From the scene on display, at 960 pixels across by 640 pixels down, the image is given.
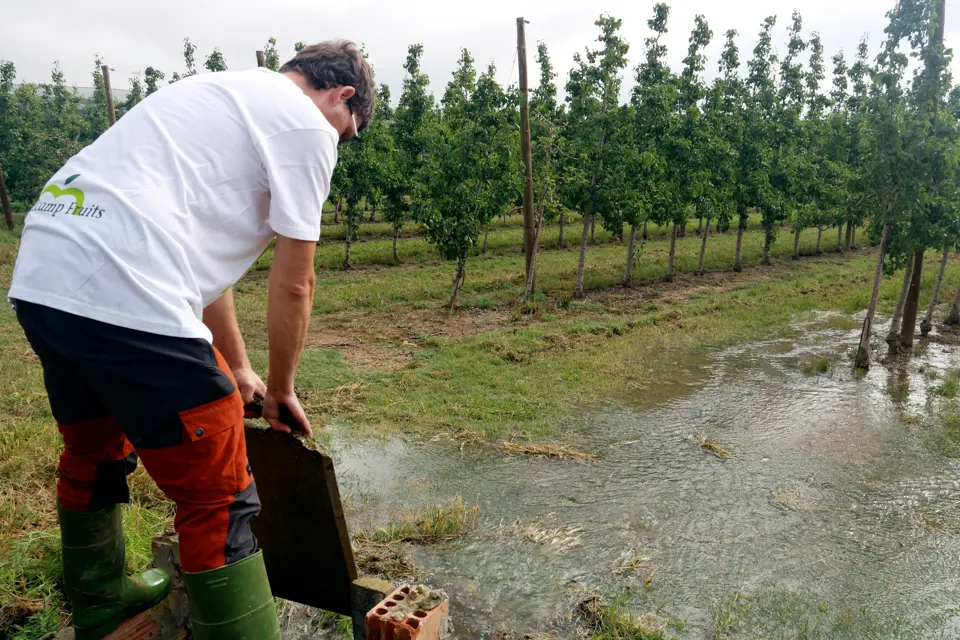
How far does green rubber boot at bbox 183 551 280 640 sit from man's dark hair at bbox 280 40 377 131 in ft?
4.98

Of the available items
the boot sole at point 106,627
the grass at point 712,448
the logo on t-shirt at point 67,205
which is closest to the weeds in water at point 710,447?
the grass at point 712,448

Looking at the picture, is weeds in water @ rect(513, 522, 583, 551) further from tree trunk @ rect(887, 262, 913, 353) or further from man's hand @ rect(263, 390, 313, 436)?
tree trunk @ rect(887, 262, 913, 353)

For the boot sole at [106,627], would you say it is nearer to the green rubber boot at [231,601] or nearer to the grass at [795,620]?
the green rubber boot at [231,601]

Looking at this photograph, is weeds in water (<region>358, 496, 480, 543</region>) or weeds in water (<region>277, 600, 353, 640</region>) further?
weeds in water (<region>358, 496, 480, 543</region>)

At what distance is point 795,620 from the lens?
4227 mm

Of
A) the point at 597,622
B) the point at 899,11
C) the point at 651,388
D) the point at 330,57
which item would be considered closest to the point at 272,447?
the point at 330,57

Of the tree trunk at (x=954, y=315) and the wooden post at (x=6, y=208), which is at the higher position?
the wooden post at (x=6, y=208)

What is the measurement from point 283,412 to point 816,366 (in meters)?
10.5

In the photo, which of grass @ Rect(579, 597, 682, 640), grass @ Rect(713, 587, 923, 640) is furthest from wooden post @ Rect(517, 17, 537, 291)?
grass @ Rect(579, 597, 682, 640)

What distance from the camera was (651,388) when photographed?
31.6 ft

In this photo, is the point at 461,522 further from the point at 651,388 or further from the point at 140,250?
the point at 651,388

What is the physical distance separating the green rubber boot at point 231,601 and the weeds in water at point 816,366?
10355mm

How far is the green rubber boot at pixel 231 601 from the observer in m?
1.97

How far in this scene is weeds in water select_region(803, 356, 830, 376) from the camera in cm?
1075
